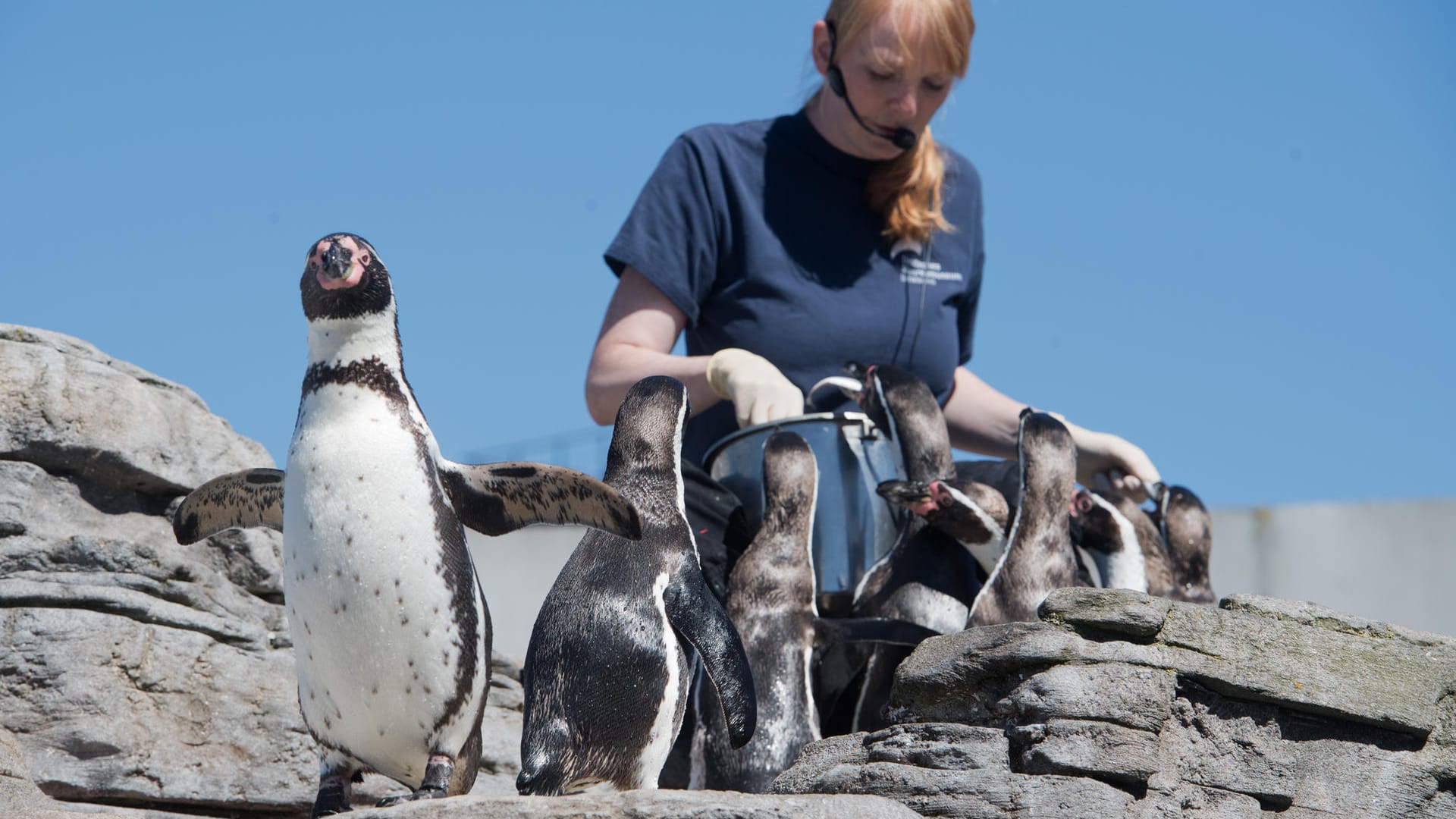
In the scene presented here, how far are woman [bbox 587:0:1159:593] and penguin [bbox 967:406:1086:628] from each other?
17.6 inches

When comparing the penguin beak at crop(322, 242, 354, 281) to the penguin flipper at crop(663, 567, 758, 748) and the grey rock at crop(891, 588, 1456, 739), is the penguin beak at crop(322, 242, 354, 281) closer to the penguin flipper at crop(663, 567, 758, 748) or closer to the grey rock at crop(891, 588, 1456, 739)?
the penguin flipper at crop(663, 567, 758, 748)

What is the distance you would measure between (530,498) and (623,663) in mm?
281

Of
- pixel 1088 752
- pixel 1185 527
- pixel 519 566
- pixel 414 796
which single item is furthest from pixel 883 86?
pixel 519 566

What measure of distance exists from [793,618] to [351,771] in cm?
102

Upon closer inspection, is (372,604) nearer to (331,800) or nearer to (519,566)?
(331,800)

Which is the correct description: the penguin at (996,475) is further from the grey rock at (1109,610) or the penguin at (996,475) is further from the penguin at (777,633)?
the grey rock at (1109,610)

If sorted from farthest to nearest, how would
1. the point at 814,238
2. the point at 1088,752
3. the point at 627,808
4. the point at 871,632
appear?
the point at 814,238 < the point at 871,632 < the point at 1088,752 < the point at 627,808

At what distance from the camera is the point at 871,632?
9.37ft

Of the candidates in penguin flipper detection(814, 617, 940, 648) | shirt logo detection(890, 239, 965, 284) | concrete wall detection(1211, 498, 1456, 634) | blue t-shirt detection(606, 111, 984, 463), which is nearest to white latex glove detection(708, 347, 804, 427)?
blue t-shirt detection(606, 111, 984, 463)

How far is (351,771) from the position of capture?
2115 millimetres

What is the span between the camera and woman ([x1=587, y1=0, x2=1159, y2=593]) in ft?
11.2

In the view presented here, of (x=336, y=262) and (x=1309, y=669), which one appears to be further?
(x=1309, y=669)

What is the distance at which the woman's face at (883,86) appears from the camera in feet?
11.3

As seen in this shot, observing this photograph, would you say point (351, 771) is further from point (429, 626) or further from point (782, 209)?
point (782, 209)
